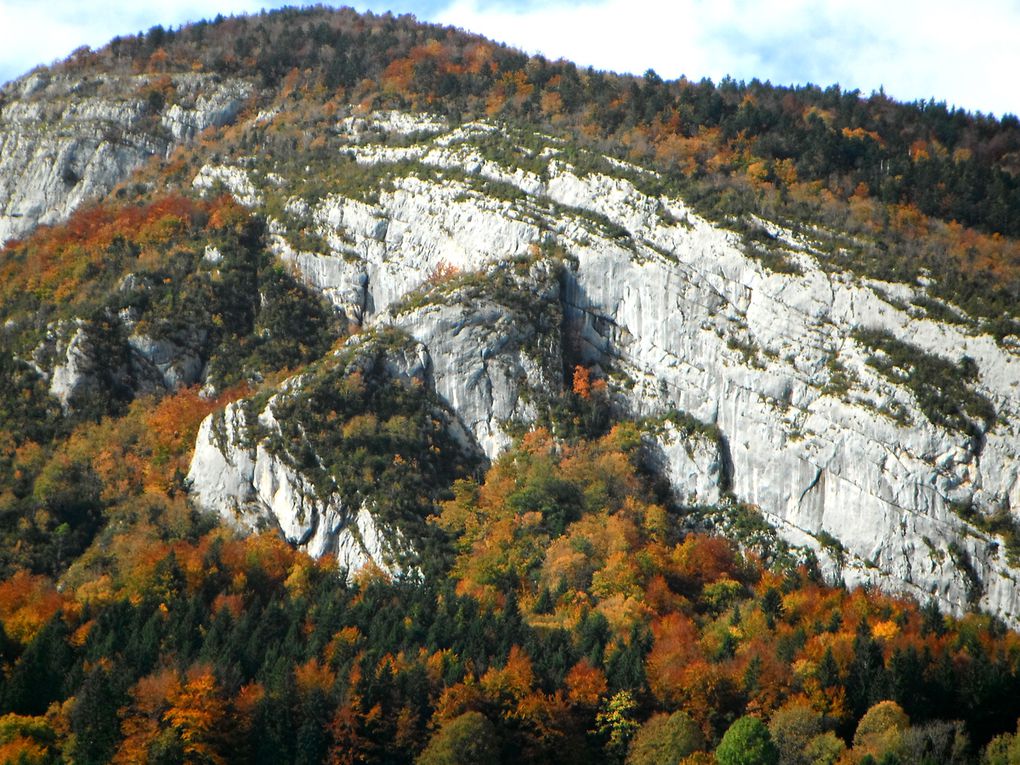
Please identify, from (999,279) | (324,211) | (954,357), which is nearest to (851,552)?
(954,357)

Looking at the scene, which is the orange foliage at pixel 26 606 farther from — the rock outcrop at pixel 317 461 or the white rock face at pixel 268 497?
the rock outcrop at pixel 317 461

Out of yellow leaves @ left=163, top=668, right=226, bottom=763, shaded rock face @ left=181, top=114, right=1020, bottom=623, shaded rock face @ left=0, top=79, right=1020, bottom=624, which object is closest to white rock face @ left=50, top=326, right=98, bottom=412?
shaded rock face @ left=0, top=79, right=1020, bottom=624

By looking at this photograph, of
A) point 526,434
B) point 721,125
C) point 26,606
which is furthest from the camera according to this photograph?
point 721,125

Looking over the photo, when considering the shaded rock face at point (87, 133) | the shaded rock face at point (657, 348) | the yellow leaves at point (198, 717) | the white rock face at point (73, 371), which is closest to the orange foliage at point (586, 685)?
the yellow leaves at point (198, 717)

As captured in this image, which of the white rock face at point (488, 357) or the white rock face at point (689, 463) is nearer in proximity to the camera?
the white rock face at point (689, 463)

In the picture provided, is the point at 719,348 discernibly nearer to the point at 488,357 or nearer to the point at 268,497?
the point at 488,357

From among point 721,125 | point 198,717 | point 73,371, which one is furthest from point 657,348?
point 73,371

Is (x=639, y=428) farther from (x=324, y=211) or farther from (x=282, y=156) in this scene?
(x=282, y=156)
